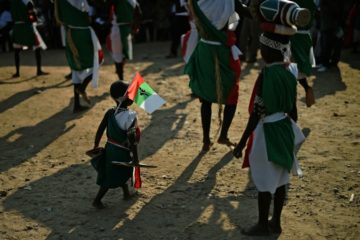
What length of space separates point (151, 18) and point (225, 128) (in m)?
9.38

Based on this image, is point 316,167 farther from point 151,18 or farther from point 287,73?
point 151,18

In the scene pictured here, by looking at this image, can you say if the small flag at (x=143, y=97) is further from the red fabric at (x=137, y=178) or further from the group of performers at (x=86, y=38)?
the group of performers at (x=86, y=38)

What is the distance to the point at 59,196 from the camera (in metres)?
4.80

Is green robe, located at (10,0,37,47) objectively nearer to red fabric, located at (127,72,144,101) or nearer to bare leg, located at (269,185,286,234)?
red fabric, located at (127,72,144,101)

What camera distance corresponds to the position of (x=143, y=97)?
4.39 metres

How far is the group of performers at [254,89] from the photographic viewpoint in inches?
142

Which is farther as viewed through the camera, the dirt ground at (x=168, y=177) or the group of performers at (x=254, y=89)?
the dirt ground at (x=168, y=177)

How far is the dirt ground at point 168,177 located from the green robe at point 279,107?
0.76 metres

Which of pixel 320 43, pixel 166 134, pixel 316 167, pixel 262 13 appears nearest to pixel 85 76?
pixel 166 134

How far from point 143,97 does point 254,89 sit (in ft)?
3.51

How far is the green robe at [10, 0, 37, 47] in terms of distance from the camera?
8961 millimetres

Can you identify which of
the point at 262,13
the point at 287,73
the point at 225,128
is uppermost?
the point at 262,13

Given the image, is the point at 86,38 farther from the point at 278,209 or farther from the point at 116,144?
the point at 278,209

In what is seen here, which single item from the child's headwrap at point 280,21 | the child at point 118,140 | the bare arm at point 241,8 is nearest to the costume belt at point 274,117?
the child's headwrap at point 280,21
